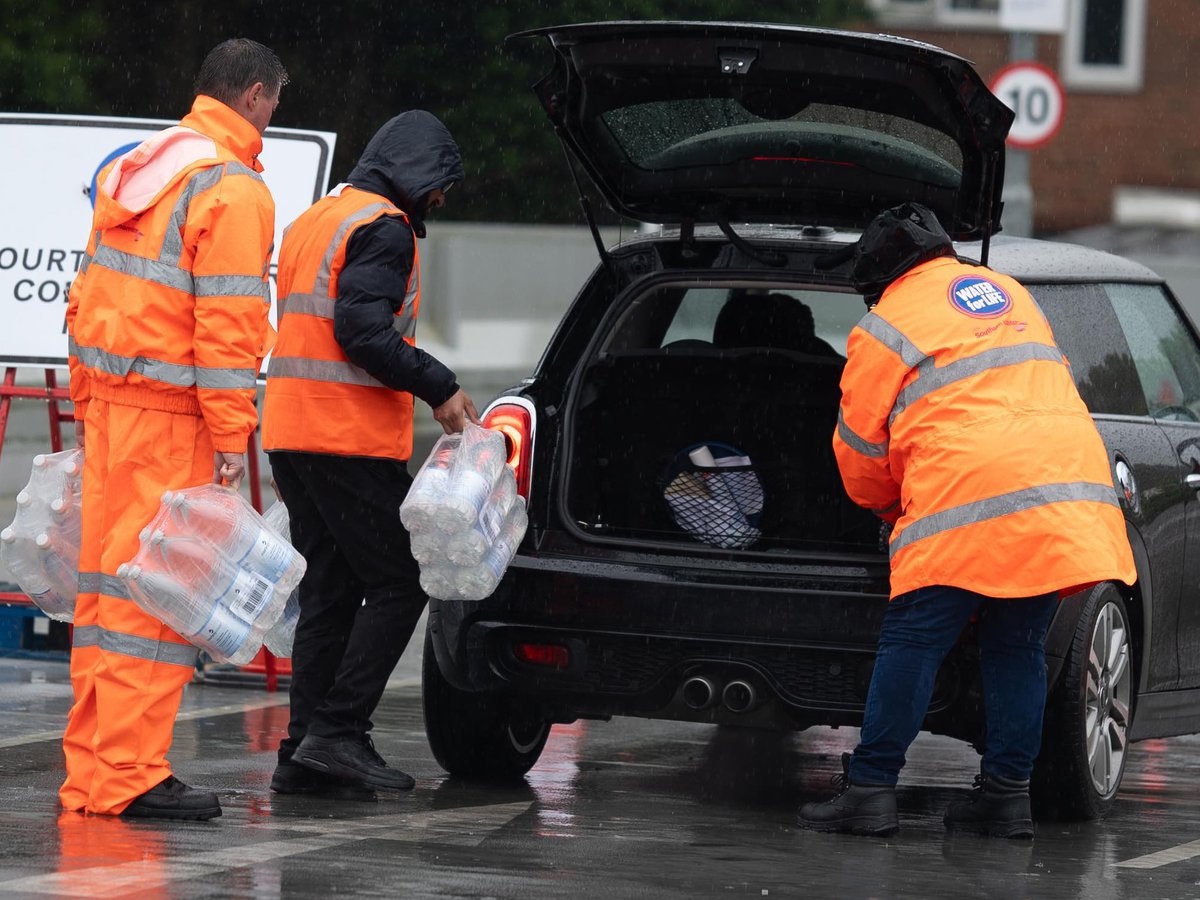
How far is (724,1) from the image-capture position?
21.6 meters

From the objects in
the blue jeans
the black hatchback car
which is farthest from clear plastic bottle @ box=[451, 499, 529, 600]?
the blue jeans

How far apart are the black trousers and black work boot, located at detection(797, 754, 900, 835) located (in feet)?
3.98

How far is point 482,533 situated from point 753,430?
47.4 inches

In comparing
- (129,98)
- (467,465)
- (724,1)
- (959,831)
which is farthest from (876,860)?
(724,1)

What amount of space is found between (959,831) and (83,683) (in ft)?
7.35

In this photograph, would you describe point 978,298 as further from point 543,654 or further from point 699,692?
point 543,654

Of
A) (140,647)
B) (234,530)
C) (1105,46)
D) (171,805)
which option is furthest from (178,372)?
(1105,46)

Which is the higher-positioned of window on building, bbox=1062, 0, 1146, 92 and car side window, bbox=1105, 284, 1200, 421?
window on building, bbox=1062, 0, 1146, 92

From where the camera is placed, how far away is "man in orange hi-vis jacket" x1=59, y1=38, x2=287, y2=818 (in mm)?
5727

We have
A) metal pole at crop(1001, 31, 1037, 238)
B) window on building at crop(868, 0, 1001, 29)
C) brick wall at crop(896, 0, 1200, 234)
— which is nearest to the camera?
metal pole at crop(1001, 31, 1037, 238)

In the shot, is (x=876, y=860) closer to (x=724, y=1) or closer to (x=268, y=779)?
(x=268, y=779)

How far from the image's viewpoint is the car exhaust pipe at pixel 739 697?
6.01m

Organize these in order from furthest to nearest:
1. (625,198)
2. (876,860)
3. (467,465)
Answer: (625,198) → (467,465) → (876,860)

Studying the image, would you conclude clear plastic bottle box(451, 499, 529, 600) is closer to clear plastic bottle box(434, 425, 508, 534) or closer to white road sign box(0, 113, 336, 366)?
clear plastic bottle box(434, 425, 508, 534)
